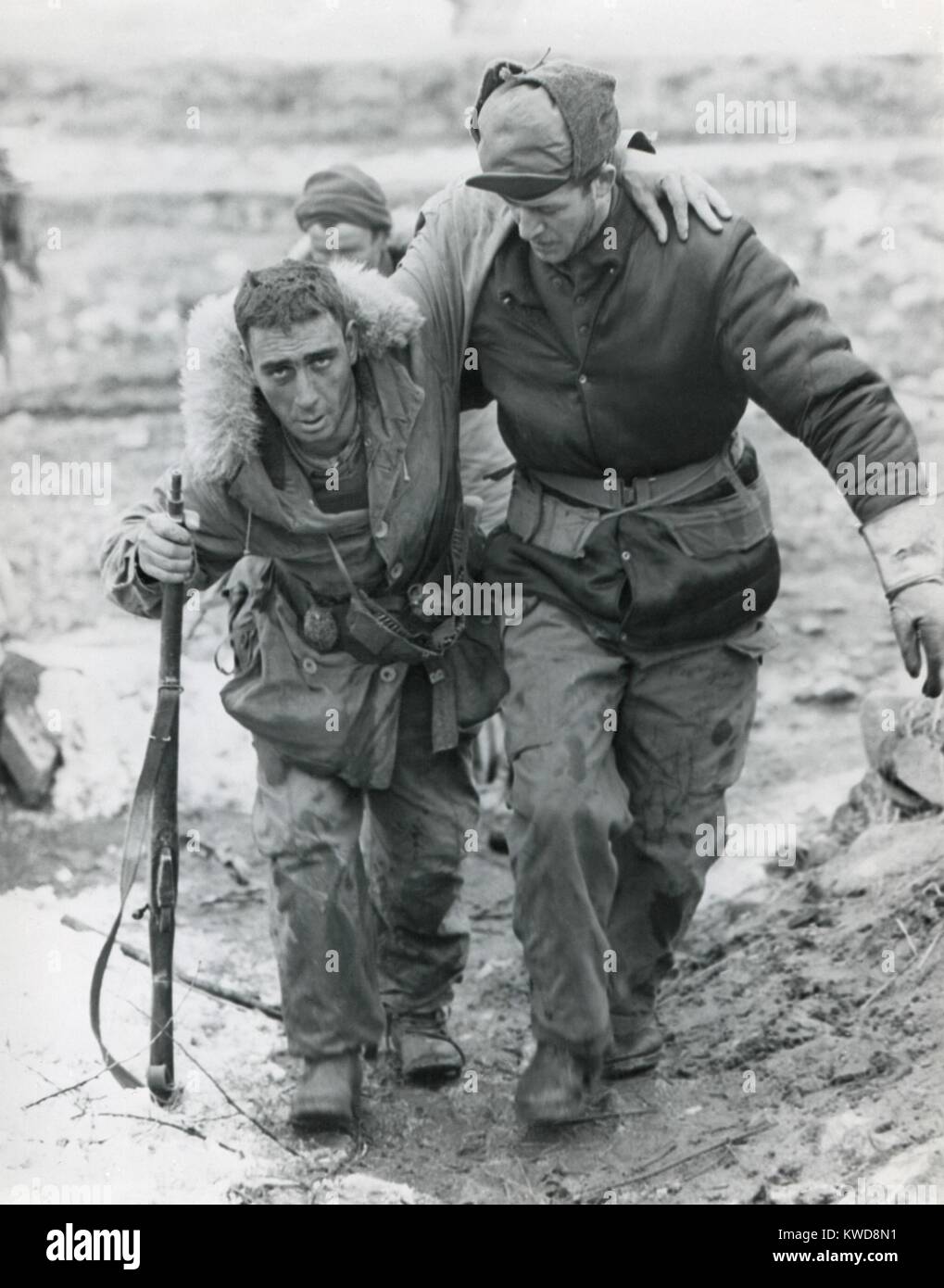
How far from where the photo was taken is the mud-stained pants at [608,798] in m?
4.51

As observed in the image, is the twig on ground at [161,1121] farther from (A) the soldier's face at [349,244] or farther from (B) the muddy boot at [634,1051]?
(A) the soldier's face at [349,244]

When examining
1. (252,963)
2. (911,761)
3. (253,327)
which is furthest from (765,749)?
(253,327)

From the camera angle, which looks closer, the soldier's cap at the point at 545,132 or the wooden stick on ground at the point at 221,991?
the soldier's cap at the point at 545,132

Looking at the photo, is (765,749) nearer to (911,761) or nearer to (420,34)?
(911,761)

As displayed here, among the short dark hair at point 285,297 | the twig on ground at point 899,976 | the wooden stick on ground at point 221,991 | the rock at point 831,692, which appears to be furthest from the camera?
the rock at point 831,692

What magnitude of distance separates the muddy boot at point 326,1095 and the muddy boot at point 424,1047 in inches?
13.9

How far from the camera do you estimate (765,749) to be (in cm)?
714

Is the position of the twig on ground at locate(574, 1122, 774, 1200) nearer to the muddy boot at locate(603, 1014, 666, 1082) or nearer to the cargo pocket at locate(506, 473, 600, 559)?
the muddy boot at locate(603, 1014, 666, 1082)

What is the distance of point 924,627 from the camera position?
4.11 meters

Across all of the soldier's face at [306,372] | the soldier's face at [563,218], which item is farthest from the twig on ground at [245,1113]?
the soldier's face at [563,218]

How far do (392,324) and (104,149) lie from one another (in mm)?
5120

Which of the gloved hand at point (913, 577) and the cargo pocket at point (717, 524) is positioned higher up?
the cargo pocket at point (717, 524)

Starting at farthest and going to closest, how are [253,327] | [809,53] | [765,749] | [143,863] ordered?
[809,53], [765,749], [143,863], [253,327]

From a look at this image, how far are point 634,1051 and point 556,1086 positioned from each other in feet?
1.61
